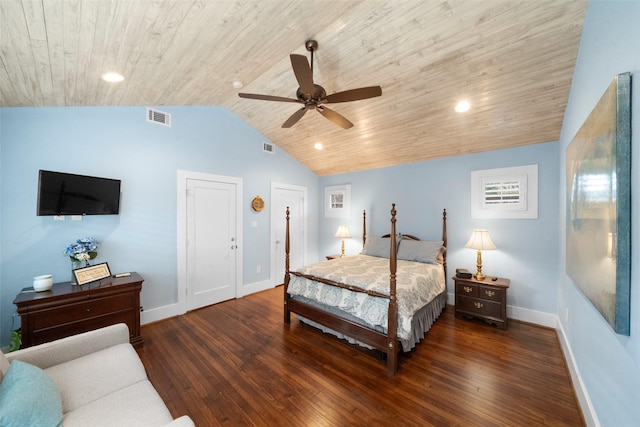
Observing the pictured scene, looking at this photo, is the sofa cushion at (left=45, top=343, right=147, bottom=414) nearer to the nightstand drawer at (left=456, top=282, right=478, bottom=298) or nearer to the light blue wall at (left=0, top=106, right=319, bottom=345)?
the light blue wall at (left=0, top=106, right=319, bottom=345)

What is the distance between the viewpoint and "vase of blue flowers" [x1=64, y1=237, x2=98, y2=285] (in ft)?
8.61

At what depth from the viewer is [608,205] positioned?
1.13 meters

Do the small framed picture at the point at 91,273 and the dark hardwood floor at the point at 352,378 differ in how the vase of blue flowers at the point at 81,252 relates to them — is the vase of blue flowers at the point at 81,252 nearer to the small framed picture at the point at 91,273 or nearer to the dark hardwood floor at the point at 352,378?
the small framed picture at the point at 91,273

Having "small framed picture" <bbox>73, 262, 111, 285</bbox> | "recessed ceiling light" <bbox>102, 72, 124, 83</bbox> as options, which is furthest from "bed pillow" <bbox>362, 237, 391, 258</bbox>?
"recessed ceiling light" <bbox>102, 72, 124, 83</bbox>

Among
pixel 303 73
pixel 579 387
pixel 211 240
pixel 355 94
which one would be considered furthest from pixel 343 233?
pixel 579 387

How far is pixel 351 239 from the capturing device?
5.25m

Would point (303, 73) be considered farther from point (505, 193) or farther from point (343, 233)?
point (343, 233)

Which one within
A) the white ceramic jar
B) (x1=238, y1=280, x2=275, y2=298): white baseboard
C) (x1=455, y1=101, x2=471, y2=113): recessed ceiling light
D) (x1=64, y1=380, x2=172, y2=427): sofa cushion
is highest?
(x1=455, y1=101, x2=471, y2=113): recessed ceiling light

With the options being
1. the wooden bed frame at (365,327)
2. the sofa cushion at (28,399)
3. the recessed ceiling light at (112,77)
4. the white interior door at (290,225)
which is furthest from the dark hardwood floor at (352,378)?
the recessed ceiling light at (112,77)

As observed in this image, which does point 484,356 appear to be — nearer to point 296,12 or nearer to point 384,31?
point 384,31

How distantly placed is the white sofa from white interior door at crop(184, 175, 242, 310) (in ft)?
6.41

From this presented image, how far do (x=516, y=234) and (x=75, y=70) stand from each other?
5.30 metres

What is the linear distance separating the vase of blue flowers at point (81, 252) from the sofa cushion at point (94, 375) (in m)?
1.45

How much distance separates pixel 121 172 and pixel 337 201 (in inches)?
151
